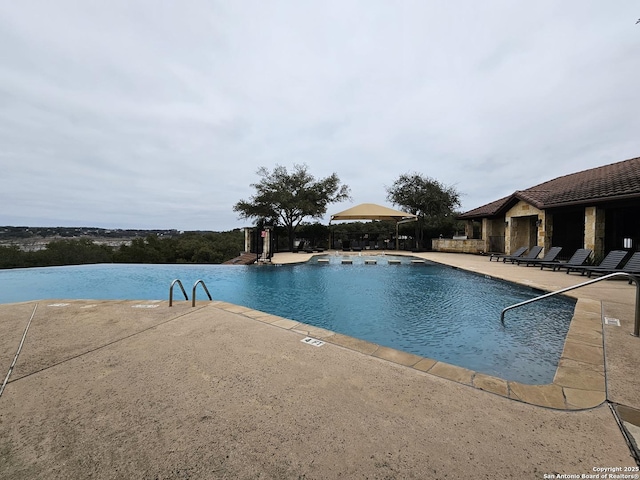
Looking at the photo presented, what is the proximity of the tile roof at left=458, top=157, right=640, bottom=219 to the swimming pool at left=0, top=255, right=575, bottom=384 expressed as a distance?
4.99m

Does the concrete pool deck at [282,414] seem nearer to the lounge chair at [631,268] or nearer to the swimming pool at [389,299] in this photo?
the swimming pool at [389,299]

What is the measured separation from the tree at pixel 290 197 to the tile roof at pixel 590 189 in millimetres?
10966

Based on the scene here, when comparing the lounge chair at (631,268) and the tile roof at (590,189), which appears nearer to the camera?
the lounge chair at (631,268)

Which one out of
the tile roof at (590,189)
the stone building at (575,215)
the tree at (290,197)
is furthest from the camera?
the tree at (290,197)

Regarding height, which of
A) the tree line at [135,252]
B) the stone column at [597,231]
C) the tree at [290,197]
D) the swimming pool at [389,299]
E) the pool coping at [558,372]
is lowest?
the swimming pool at [389,299]

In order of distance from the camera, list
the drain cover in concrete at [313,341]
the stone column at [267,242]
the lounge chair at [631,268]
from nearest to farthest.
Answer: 1. the drain cover in concrete at [313,341]
2. the lounge chair at [631,268]
3. the stone column at [267,242]

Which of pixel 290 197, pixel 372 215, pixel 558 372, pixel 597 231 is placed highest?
pixel 290 197

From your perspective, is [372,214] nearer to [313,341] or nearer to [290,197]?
[290,197]

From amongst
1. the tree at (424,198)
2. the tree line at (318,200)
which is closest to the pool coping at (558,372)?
the tree line at (318,200)

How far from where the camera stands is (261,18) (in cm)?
1023

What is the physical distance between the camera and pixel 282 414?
210 centimetres

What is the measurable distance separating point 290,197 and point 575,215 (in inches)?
595

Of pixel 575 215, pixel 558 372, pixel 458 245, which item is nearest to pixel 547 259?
pixel 575 215

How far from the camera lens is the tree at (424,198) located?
22703mm
